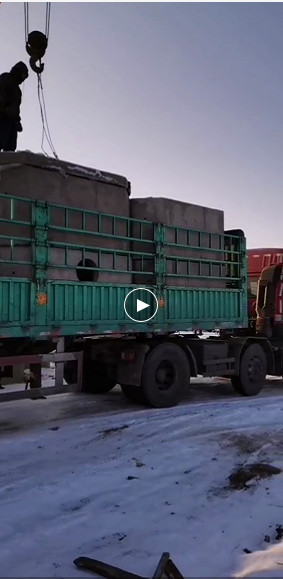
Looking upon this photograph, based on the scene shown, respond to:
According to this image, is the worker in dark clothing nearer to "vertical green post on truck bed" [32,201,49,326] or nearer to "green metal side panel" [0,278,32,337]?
"vertical green post on truck bed" [32,201,49,326]

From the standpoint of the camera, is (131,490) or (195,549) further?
(131,490)

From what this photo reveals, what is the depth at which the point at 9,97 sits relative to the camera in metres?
8.66

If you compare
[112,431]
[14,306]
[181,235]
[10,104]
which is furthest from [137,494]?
[10,104]

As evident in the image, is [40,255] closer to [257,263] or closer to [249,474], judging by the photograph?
[249,474]

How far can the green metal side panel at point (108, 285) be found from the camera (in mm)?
5941

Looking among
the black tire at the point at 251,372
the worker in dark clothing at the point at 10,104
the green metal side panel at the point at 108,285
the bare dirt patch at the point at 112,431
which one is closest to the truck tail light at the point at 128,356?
the green metal side panel at the point at 108,285

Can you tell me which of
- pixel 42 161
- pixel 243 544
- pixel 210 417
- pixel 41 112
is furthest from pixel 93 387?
pixel 41 112

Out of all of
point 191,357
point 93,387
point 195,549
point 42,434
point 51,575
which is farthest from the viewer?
point 93,387

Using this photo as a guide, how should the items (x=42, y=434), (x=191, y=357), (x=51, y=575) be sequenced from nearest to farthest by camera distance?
(x=51, y=575) < (x=42, y=434) < (x=191, y=357)

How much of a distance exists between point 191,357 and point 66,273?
2966mm

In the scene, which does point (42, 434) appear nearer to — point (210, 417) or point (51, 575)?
point (210, 417)

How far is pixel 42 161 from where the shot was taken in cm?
634

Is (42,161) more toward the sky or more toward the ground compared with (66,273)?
more toward the sky

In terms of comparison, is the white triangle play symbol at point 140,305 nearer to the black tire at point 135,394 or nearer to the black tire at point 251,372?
the black tire at point 135,394
